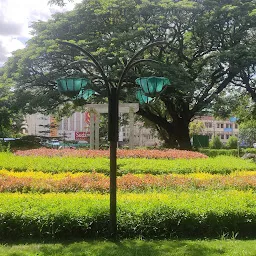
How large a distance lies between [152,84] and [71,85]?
1.00m

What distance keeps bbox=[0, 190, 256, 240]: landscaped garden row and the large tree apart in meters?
11.2

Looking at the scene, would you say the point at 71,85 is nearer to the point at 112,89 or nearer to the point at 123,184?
the point at 112,89

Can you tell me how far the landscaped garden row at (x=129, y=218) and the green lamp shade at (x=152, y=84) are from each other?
5.25 feet

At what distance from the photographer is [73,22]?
1742 cm

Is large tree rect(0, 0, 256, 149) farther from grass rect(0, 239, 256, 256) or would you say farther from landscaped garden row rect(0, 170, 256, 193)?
grass rect(0, 239, 256, 256)

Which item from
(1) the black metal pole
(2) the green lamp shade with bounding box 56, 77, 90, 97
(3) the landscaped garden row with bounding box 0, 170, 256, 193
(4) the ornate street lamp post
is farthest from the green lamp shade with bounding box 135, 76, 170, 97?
(3) the landscaped garden row with bounding box 0, 170, 256, 193

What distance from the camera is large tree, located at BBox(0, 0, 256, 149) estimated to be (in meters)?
16.2

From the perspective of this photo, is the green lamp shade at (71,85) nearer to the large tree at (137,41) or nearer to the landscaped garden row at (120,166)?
the landscaped garden row at (120,166)

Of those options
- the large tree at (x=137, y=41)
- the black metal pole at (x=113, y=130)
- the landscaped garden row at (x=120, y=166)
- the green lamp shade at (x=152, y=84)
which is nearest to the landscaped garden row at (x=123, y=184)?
the landscaped garden row at (x=120, y=166)

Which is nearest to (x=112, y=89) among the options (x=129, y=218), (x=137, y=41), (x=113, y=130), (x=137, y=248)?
(x=113, y=130)

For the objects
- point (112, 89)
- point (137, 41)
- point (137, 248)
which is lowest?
point (137, 248)

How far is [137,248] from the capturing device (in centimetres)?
416

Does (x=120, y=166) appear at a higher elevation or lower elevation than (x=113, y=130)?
lower

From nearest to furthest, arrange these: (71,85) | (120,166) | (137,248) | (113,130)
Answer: (137,248)
(71,85)
(113,130)
(120,166)
